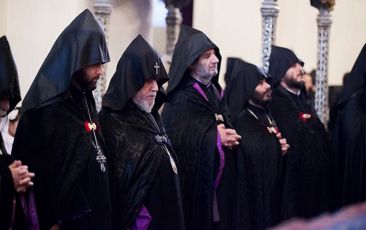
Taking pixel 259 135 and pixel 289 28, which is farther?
pixel 289 28

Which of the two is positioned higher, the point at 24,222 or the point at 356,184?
the point at 24,222

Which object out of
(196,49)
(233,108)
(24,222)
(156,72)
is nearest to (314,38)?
(233,108)

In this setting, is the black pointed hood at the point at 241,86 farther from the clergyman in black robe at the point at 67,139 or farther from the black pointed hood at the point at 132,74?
the clergyman in black robe at the point at 67,139

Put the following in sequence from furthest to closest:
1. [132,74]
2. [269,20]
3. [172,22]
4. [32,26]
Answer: [172,22]
[269,20]
[32,26]
[132,74]

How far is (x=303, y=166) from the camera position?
792 centimetres

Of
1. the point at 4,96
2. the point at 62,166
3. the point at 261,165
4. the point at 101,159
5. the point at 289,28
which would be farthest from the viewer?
the point at 289,28

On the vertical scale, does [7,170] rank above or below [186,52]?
below

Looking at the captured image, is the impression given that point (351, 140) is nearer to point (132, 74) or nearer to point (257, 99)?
point (257, 99)

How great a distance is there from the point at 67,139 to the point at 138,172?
2.13 ft

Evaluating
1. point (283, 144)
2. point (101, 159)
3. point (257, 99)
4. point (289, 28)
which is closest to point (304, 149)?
point (283, 144)

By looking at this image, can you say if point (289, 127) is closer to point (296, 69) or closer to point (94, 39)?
point (296, 69)

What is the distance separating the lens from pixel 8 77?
4.47 meters

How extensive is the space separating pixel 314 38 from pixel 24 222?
36.6ft

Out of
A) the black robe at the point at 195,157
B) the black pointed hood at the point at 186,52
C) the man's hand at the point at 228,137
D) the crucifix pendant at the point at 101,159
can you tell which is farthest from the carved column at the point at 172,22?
the crucifix pendant at the point at 101,159
